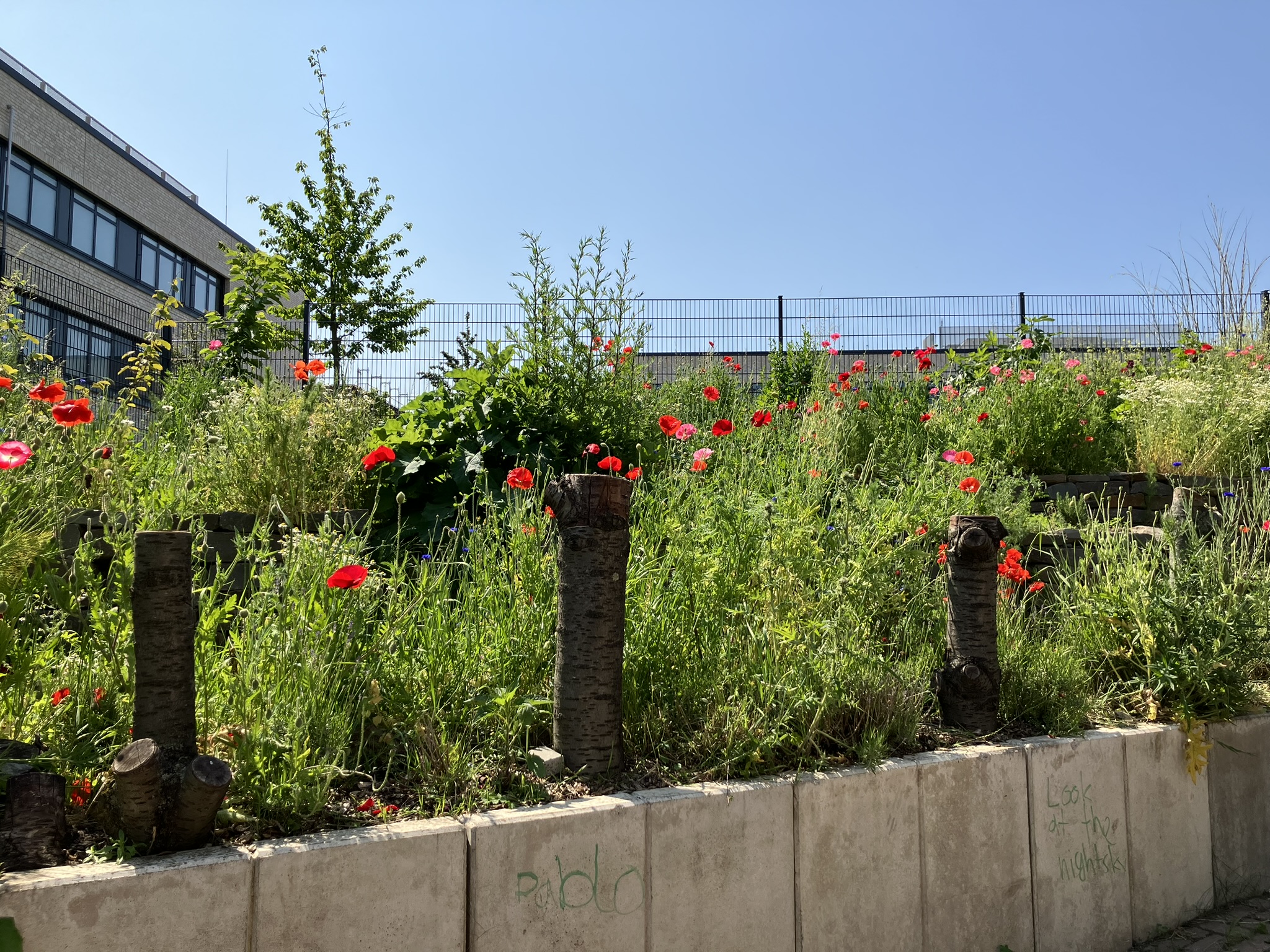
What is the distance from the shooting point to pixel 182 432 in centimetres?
523

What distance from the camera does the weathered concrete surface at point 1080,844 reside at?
2936mm

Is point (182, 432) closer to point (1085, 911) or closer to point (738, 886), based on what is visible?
point (738, 886)

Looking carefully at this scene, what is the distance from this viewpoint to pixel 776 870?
2426mm

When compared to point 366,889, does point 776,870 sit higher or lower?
lower

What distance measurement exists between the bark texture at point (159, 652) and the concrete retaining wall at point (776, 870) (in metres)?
0.28

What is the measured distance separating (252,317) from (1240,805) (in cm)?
775

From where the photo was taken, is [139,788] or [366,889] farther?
[366,889]

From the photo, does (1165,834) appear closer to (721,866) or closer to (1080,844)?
(1080,844)

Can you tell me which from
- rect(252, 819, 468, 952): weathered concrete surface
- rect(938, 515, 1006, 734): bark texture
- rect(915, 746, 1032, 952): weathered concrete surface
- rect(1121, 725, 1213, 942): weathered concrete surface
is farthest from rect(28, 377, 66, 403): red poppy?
rect(1121, 725, 1213, 942): weathered concrete surface

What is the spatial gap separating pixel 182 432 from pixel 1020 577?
464 centimetres

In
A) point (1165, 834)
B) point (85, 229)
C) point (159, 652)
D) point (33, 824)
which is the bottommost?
point (1165, 834)

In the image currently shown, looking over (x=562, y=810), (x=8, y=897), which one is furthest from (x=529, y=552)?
(x=8, y=897)

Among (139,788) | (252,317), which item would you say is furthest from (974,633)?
(252,317)

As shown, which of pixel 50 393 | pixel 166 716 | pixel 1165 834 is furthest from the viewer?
pixel 1165 834
